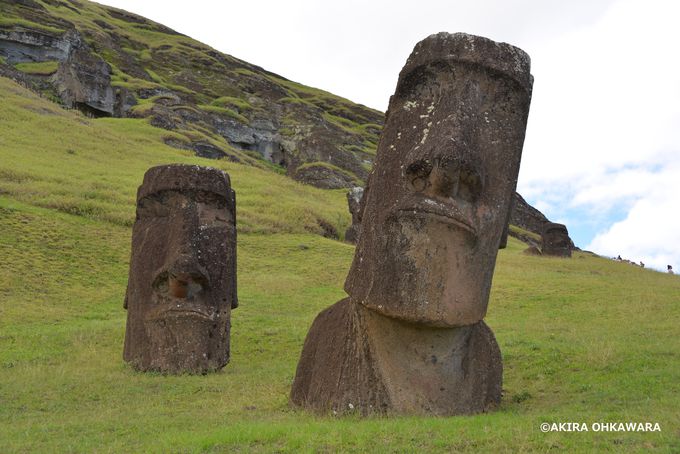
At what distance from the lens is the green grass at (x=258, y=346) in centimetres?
535

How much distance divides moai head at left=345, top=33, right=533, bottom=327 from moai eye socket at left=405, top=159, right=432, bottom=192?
11 mm

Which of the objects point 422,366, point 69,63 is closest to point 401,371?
point 422,366

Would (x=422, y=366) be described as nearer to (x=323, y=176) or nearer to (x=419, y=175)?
(x=419, y=175)

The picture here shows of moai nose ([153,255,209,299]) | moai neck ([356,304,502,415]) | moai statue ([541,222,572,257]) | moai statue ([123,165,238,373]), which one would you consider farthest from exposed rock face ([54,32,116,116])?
Answer: moai neck ([356,304,502,415])

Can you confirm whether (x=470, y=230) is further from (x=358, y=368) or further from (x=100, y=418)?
(x=100, y=418)

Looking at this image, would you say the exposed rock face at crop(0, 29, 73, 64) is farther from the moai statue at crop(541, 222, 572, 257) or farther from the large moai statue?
the large moai statue

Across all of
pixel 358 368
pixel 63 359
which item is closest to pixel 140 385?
pixel 63 359

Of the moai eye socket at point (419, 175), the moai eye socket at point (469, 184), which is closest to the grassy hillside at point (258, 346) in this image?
the moai eye socket at point (469, 184)

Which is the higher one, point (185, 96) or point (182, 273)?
point (185, 96)

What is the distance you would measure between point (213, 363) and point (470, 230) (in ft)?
17.4

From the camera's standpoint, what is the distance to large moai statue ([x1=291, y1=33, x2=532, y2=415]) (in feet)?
21.9

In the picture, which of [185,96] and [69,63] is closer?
[69,63]

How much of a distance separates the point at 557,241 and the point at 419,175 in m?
27.1

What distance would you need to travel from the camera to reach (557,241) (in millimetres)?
32156
